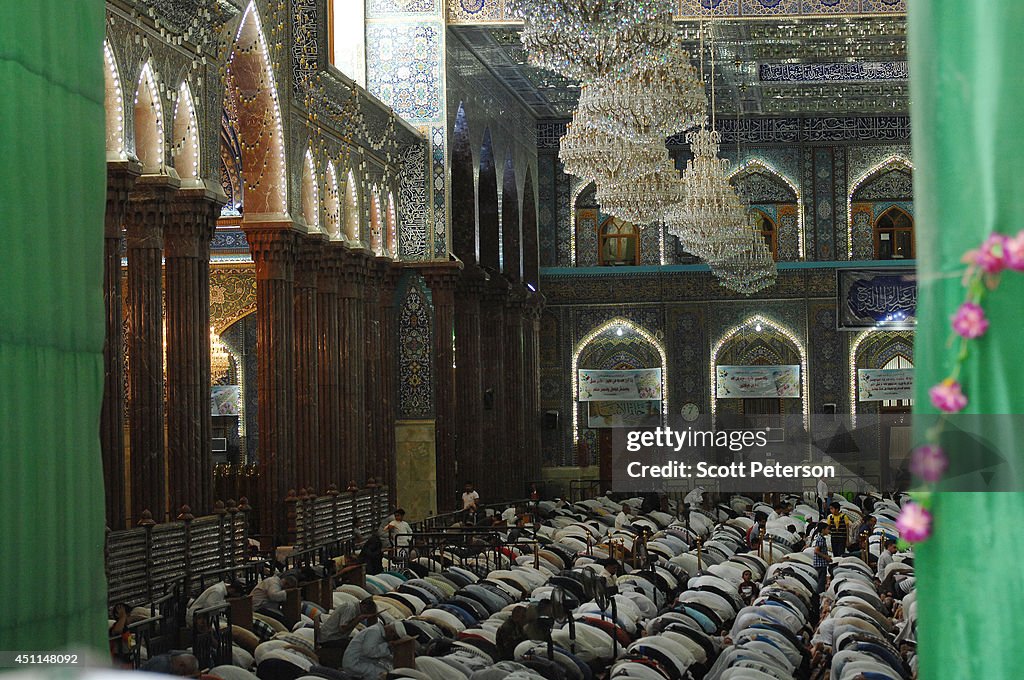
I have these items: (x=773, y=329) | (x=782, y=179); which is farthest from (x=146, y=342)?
(x=782, y=179)

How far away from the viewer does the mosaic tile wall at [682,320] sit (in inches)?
1003

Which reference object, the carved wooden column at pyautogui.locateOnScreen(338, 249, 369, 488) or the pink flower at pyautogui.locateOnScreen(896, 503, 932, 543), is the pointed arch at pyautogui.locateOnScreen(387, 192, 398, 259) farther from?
the pink flower at pyautogui.locateOnScreen(896, 503, 932, 543)

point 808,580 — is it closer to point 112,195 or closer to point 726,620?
point 726,620

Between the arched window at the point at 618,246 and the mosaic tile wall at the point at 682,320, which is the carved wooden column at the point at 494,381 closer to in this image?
the mosaic tile wall at the point at 682,320

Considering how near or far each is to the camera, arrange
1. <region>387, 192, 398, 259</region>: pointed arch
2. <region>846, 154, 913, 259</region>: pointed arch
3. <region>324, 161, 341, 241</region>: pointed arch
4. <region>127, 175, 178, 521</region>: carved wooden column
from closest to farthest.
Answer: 1. <region>127, 175, 178, 521</region>: carved wooden column
2. <region>324, 161, 341, 241</region>: pointed arch
3. <region>387, 192, 398, 259</region>: pointed arch
4. <region>846, 154, 913, 259</region>: pointed arch

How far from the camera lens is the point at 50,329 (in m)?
4.22

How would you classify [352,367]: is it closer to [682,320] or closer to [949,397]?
[682,320]

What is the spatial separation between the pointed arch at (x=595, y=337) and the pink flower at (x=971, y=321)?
23.4 metres

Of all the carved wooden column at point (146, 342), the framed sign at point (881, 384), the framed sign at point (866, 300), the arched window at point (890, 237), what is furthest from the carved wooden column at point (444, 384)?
the arched window at point (890, 237)

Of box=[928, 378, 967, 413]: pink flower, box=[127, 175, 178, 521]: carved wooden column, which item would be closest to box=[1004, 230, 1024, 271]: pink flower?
box=[928, 378, 967, 413]: pink flower

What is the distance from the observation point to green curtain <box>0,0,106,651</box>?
4.11 metres

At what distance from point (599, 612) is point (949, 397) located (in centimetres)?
908

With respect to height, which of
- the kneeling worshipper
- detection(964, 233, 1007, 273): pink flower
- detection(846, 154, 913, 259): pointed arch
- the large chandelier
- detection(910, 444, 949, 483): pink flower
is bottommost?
the kneeling worshipper

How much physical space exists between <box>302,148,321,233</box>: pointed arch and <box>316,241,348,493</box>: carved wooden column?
1.81 ft
